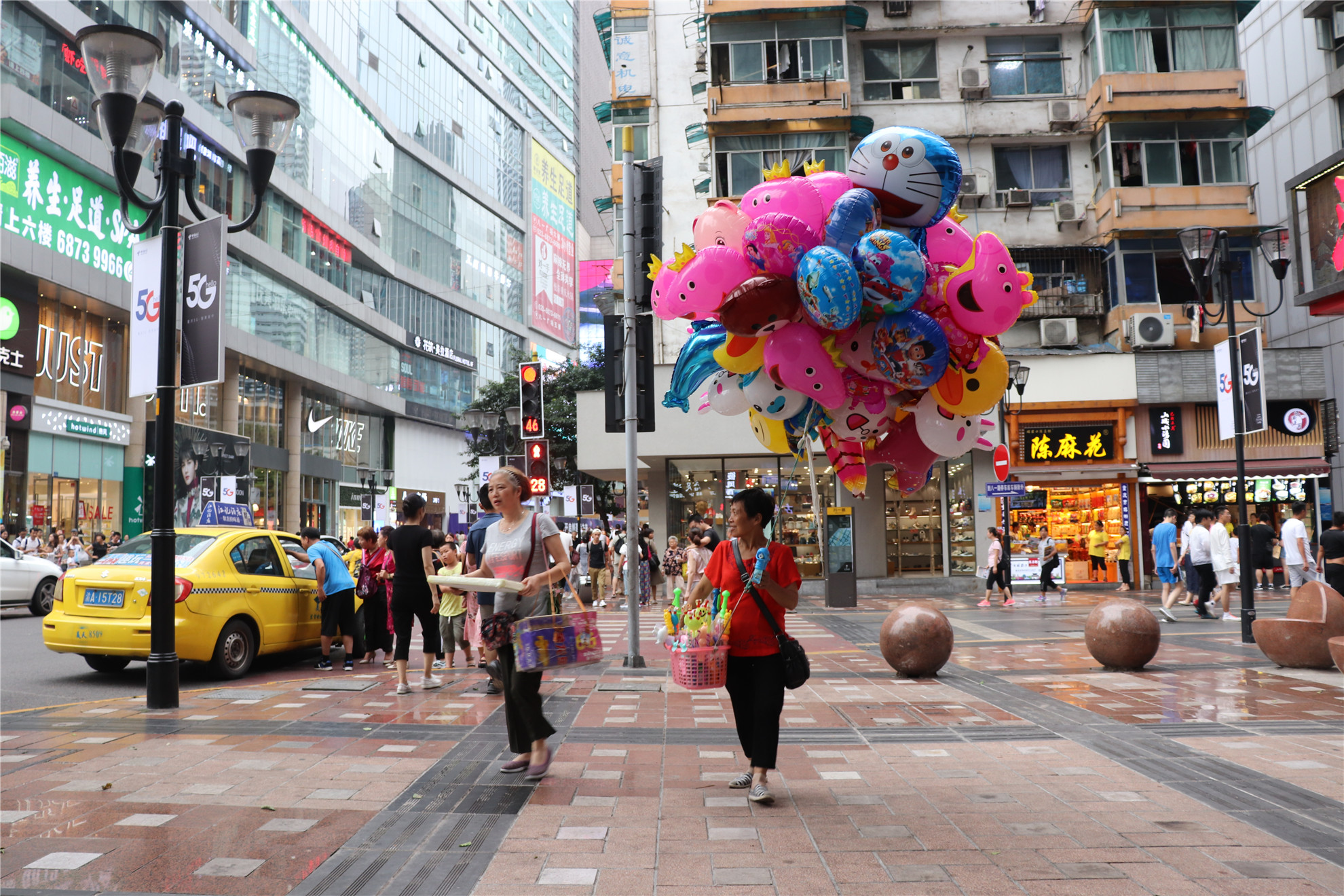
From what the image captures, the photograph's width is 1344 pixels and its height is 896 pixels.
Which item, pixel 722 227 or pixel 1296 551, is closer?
pixel 722 227

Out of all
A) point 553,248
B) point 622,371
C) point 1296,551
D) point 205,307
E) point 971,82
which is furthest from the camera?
point 553,248

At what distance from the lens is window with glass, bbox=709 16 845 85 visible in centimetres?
2597

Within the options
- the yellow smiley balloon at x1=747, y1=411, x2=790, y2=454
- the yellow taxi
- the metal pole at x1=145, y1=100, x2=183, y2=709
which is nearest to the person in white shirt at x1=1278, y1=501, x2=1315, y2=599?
the yellow smiley balloon at x1=747, y1=411, x2=790, y2=454

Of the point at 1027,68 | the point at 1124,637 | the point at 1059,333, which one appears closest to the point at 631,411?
the point at 1124,637

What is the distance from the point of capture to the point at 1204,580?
52.9 feet

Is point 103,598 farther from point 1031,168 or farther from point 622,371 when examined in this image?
point 1031,168

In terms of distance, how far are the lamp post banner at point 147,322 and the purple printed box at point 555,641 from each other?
17.8ft

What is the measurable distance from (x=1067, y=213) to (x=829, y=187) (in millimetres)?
22856

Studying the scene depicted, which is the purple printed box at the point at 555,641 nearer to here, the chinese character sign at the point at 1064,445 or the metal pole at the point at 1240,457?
the metal pole at the point at 1240,457

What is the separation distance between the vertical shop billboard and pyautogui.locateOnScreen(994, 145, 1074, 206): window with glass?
54.5 metres

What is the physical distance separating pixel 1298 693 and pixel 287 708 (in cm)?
895

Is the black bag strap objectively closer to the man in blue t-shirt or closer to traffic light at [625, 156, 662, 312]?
traffic light at [625, 156, 662, 312]

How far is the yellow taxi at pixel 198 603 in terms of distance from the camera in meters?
9.69

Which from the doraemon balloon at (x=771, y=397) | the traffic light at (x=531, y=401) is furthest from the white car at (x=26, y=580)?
the doraemon balloon at (x=771, y=397)
